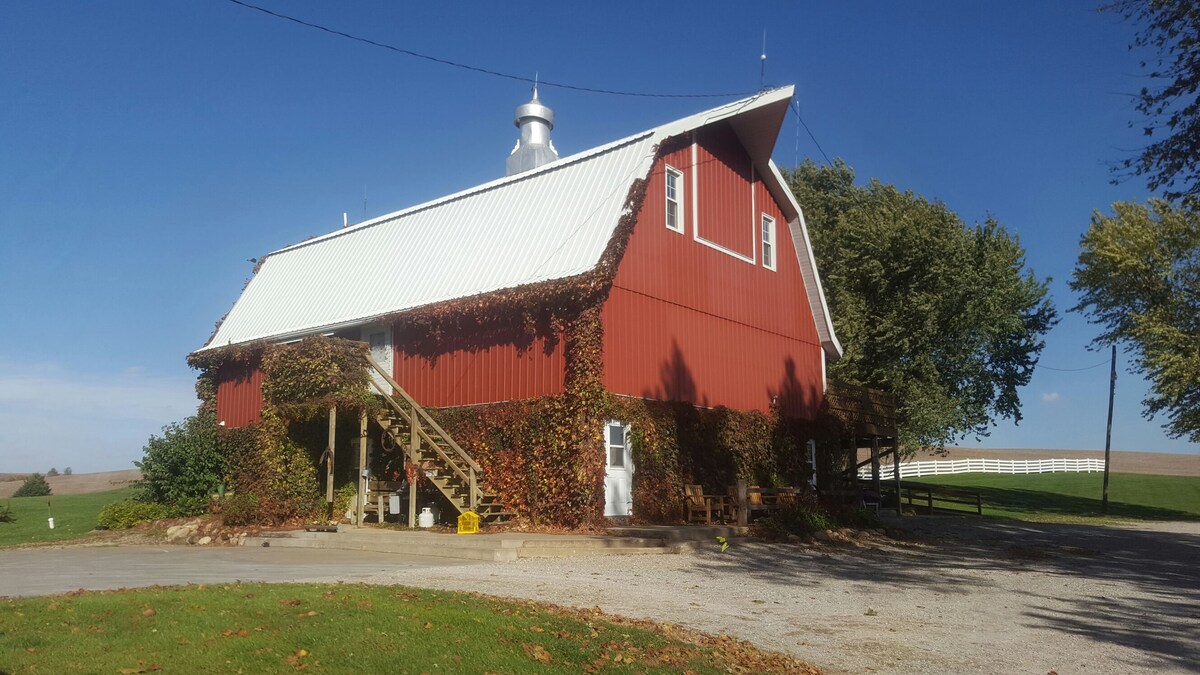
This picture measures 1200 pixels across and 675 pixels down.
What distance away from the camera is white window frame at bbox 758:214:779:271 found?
973 inches

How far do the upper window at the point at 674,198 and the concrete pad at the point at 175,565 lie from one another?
31.3ft

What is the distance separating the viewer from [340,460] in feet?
78.9

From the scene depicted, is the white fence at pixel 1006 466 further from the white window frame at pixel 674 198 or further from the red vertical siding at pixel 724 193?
the white window frame at pixel 674 198

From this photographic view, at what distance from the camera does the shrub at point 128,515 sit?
23.0 metres

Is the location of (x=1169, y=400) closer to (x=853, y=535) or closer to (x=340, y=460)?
(x=853, y=535)

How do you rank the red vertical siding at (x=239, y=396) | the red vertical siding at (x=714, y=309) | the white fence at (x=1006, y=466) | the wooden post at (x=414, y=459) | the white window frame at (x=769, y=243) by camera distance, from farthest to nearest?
the white fence at (x=1006, y=466)
the red vertical siding at (x=239, y=396)
the white window frame at (x=769, y=243)
the red vertical siding at (x=714, y=309)
the wooden post at (x=414, y=459)

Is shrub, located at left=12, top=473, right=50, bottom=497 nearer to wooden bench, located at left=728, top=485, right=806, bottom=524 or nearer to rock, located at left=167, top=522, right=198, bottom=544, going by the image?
rock, located at left=167, top=522, right=198, bottom=544

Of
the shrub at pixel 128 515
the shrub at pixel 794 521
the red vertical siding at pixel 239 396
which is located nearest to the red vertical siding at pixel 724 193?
the shrub at pixel 794 521

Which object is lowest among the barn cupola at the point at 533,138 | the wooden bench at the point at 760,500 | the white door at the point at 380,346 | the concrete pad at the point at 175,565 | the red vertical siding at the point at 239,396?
the concrete pad at the point at 175,565

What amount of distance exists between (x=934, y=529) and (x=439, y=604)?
61.0 ft

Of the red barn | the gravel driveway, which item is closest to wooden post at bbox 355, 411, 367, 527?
the red barn

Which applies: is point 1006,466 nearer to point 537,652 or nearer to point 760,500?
point 760,500

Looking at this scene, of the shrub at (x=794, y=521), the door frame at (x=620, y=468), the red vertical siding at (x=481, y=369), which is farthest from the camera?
the red vertical siding at (x=481, y=369)

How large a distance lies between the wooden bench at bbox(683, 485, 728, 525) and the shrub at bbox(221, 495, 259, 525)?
939 cm
